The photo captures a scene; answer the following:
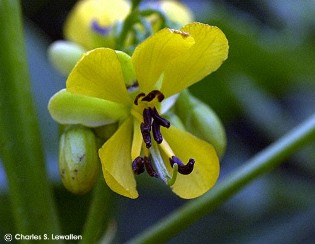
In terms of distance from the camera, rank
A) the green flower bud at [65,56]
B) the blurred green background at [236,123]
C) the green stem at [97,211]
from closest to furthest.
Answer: the green stem at [97,211]
the green flower bud at [65,56]
the blurred green background at [236,123]

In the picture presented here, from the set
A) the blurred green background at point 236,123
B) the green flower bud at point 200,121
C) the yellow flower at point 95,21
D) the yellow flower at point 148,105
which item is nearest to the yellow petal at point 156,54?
the yellow flower at point 148,105

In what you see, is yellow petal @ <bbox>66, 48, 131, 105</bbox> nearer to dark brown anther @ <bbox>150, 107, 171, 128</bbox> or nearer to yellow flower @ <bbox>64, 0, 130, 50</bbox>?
dark brown anther @ <bbox>150, 107, 171, 128</bbox>

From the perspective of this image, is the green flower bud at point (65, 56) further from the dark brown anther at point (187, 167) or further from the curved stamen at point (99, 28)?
the dark brown anther at point (187, 167)

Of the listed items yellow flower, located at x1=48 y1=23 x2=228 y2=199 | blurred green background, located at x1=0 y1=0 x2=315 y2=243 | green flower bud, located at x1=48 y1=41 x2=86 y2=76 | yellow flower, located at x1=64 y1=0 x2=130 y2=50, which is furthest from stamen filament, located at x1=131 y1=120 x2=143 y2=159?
blurred green background, located at x1=0 y1=0 x2=315 y2=243

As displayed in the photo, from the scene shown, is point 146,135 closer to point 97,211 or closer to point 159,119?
point 159,119

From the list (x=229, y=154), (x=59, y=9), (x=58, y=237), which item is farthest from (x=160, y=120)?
(x=59, y=9)

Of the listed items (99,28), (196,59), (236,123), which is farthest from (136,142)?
(236,123)
